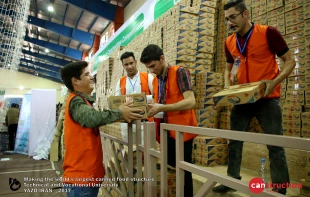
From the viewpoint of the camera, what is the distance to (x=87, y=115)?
4.77ft

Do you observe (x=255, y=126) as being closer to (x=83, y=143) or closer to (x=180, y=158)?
(x=180, y=158)

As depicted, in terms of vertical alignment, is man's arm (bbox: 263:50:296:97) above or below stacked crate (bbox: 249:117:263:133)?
above

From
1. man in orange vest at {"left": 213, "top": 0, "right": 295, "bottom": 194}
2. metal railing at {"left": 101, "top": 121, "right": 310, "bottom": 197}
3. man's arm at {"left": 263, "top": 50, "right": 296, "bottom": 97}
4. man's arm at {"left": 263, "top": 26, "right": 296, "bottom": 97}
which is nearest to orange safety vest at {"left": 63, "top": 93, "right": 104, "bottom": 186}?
metal railing at {"left": 101, "top": 121, "right": 310, "bottom": 197}

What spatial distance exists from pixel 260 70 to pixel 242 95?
1.41 feet

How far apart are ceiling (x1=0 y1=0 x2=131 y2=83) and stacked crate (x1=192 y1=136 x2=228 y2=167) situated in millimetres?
7353

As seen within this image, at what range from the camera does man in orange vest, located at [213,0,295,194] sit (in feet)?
5.48

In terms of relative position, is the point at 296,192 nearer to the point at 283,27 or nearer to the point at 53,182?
the point at 283,27

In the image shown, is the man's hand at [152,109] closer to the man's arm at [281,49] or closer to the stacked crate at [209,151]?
the man's arm at [281,49]

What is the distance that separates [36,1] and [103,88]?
7.07m

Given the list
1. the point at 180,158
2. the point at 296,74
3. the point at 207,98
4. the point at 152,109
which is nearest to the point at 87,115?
the point at 152,109

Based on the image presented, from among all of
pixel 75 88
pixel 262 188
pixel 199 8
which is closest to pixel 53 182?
pixel 75 88

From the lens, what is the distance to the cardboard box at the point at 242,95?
1464 millimetres

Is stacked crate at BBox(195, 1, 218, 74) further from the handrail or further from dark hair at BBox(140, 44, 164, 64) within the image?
the handrail

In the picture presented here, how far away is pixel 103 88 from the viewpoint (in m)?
6.68
